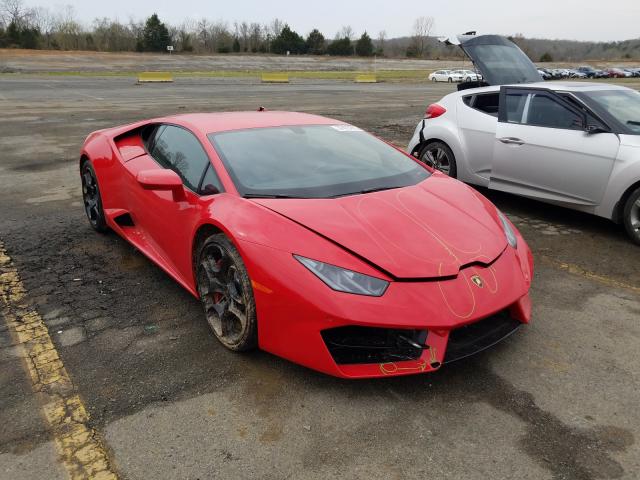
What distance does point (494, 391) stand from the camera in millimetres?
2600

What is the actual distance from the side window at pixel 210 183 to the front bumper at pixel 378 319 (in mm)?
653

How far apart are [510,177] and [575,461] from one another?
3853 mm

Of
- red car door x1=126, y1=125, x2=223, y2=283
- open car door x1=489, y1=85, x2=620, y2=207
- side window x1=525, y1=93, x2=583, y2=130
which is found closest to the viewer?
red car door x1=126, y1=125, x2=223, y2=283

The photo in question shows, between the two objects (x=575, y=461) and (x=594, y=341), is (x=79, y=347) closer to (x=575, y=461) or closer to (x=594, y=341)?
(x=575, y=461)

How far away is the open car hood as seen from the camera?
6.52m

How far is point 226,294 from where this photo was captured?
296 cm

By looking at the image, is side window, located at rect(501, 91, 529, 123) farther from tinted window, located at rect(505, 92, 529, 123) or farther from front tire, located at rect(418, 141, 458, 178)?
front tire, located at rect(418, 141, 458, 178)

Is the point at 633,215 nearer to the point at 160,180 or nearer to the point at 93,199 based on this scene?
the point at 160,180

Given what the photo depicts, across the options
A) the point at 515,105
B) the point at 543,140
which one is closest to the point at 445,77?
the point at 515,105

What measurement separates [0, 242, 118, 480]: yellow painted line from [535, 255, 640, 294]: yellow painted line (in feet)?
11.7

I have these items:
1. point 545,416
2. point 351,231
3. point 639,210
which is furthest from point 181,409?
point 639,210

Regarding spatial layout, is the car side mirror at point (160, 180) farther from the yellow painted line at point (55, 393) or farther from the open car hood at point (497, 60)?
the open car hood at point (497, 60)

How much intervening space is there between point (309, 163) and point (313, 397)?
4.93 ft

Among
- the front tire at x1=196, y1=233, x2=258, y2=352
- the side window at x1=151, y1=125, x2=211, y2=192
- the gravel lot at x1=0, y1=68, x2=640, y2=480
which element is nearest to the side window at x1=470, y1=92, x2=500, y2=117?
the gravel lot at x1=0, y1=68, x2=640, y2=480
